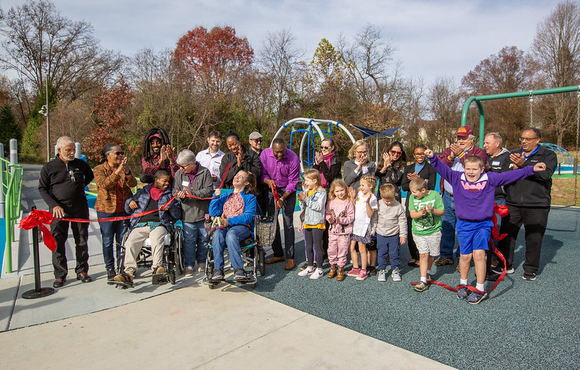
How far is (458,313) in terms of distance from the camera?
11.7 feet

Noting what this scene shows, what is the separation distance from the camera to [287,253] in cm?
518

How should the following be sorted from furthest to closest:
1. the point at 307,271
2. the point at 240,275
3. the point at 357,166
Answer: the point at 357,166
the point at 307,271
the point at 240,275

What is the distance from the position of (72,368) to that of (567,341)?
3.79m

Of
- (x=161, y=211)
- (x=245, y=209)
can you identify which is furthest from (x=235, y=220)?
(x=161, y=211)

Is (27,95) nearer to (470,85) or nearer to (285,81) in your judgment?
(285,81)

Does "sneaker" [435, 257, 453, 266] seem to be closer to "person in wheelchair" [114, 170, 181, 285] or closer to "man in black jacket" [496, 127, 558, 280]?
"man in black jacket" [496, 127, 558, 280]

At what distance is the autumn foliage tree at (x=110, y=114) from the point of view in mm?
20562

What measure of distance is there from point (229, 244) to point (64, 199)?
199 centimetres

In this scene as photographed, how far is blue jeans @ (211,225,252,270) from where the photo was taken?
420cm

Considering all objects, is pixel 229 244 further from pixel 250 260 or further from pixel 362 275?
pixel 362 275

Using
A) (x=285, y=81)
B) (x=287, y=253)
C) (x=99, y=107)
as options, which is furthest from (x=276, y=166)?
(x=285, y=81)

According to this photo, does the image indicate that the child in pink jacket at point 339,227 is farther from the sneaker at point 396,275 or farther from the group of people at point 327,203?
the sneaker at point 396,275

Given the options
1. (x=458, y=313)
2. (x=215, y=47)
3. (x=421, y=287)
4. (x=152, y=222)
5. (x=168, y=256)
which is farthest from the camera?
(x=215, y=47)

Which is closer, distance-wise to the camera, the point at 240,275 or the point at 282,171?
the point at 240,275
